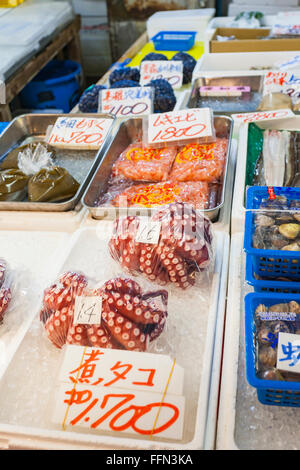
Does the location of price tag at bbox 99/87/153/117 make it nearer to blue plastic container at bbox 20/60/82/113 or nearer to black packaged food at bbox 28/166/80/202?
black packaged food at bbox 28/166/80/202

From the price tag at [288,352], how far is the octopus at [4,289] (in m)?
0.75

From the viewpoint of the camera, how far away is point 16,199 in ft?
5.51

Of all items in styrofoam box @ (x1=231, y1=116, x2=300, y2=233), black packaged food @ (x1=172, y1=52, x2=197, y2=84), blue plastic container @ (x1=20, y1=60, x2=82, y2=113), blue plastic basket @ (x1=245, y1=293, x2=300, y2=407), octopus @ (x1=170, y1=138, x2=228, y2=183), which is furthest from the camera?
blue plastic container @ (x1=20, y1=60, x2=82, y2=113)

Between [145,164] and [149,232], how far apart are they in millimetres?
635

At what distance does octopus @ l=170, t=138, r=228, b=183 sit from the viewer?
1646 mm

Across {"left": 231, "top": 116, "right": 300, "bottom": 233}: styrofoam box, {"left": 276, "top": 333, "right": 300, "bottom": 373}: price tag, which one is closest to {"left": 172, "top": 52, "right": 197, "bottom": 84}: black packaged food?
{"left": 231, "top": 116, "right": 300, "bottom": 233}: styrofoam box

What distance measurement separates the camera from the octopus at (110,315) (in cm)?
98

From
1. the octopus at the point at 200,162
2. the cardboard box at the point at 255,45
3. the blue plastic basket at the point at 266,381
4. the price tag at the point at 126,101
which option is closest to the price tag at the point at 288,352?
the blue plastic basket at the point at 266,381

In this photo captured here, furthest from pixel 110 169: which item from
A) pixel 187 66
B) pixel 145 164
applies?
Answer: pixel 187 66

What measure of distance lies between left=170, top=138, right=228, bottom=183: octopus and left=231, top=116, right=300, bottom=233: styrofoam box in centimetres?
7

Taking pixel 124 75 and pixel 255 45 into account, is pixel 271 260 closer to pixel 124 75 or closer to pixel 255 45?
pixel 124 75

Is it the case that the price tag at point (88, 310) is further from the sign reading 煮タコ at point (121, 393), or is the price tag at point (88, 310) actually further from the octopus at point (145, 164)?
the octopus at point (145, 164)

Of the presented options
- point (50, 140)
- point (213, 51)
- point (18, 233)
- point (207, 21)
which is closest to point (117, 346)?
point (18, 233)

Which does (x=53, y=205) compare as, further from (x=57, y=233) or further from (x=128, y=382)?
(x=128, y=382)
